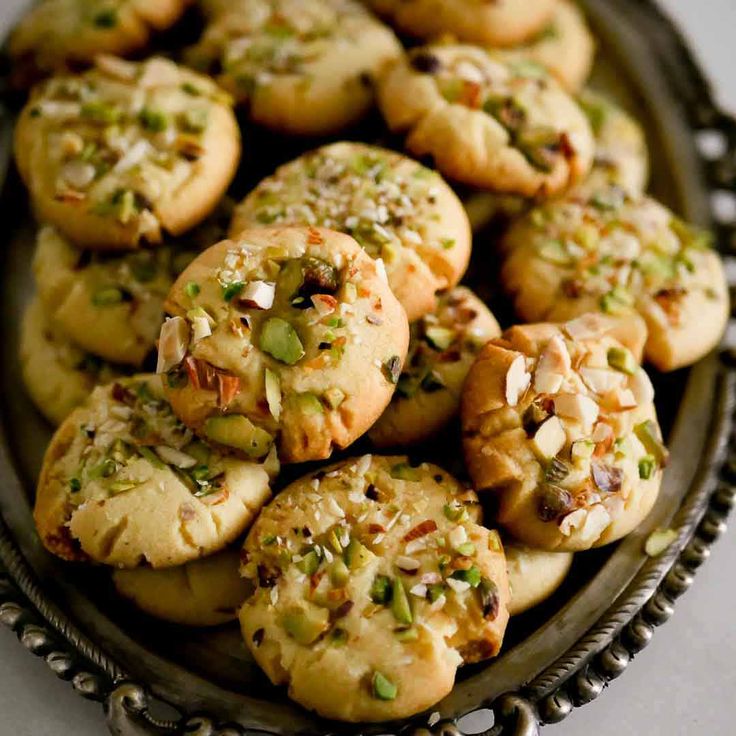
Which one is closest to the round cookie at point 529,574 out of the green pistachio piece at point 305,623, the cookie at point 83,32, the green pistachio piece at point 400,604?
the green pistachio piece at point 400,604

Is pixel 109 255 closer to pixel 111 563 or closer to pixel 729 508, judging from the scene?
pixel 111 563

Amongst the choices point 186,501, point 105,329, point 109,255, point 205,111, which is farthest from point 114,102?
point 186,501

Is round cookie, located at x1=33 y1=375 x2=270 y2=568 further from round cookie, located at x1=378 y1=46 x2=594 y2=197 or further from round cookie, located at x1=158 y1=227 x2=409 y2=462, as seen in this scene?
round cookie, located at x1=378 y1=46 x2=594 y2=197

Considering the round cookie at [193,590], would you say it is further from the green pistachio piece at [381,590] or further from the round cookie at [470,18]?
the round cookie at [470,18]

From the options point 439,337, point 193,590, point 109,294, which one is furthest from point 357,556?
point 109,294

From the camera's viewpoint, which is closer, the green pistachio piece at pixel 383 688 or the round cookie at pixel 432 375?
the green pistachio piece at pixel 383 688

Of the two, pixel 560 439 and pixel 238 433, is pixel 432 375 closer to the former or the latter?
pixel 560 439
